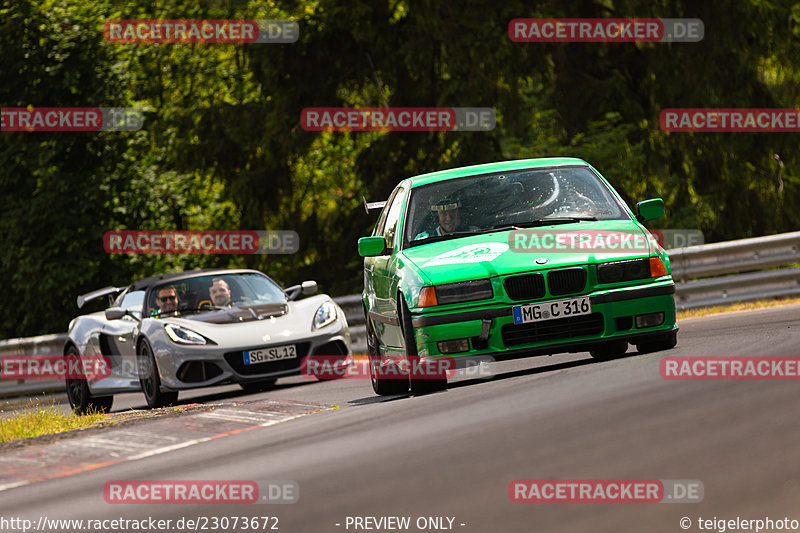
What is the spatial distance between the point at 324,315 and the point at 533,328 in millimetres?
4924

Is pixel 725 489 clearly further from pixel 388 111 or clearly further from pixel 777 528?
pixel 388 111

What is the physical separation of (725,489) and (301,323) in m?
8.17

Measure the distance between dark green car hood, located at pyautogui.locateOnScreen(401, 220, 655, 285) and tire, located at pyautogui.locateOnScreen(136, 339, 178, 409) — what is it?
13.9ft

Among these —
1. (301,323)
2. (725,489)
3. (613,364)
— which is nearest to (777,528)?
(725,489)

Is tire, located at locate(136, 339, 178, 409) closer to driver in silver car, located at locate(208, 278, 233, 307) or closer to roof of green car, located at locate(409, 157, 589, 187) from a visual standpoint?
driver in silver car, located at locate(208, 278, 233, 307)

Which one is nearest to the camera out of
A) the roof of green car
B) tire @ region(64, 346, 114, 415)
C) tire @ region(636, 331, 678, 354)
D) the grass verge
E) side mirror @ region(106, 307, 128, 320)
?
tire @ region(636, 331, 678, 354)

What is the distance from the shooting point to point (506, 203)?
9.38m

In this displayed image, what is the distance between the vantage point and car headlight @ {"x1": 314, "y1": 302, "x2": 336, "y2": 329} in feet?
41.9

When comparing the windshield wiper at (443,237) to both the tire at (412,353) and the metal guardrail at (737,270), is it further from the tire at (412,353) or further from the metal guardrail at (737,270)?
the metal guardrail at (737,270)

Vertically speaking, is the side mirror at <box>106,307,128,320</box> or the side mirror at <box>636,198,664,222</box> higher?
the side mirror at <box>636,198,664,222</box>

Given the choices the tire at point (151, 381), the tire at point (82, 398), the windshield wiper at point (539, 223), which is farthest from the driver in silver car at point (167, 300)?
the windshield wiper at point (539, 223)

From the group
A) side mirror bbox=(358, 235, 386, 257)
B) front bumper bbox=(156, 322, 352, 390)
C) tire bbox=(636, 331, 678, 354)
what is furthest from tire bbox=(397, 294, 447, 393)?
front bumper bbox=(156, 322, 352, 390)

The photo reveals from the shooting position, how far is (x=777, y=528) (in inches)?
171

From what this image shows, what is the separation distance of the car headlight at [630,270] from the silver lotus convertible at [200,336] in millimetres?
4814
